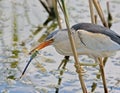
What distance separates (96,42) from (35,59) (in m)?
1.30

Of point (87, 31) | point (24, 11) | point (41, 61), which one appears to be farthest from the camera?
point (24, 11)

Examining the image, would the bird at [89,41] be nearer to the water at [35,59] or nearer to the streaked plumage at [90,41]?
the streaked plumage at [90,41]

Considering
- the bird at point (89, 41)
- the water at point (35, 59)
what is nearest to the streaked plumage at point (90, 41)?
the bird at point (89, 41)

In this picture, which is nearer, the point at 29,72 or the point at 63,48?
the point at 63,48

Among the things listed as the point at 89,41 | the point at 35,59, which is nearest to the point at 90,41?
the point at 89,41

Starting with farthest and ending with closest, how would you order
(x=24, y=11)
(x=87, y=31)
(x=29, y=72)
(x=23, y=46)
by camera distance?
(x=24, y=11), (x=23, y=46), (x=29, y=72), (x=87, y=31)

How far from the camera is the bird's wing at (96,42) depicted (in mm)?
2791

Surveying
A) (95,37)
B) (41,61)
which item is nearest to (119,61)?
(41,61)

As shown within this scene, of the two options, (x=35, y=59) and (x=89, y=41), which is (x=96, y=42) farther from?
(x=35, y=59)

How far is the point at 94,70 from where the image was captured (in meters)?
3.81

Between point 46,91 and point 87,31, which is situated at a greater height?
point 87,31

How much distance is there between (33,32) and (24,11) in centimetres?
68

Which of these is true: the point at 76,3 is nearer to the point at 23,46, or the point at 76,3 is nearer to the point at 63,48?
the point at 23,46

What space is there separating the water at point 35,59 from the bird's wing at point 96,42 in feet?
2.23
